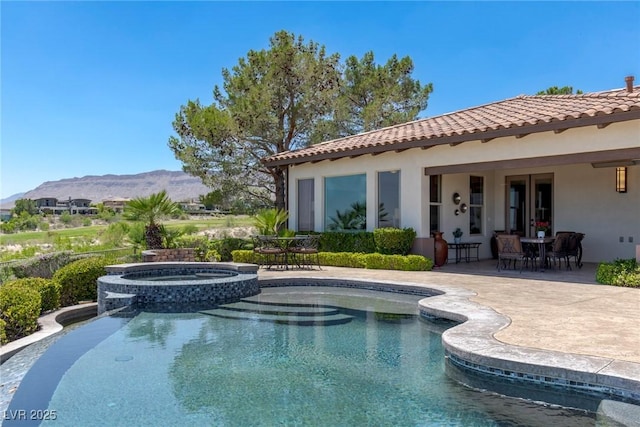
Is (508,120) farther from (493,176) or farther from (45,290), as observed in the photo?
(45,290)

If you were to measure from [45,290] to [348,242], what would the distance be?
859 centimetres

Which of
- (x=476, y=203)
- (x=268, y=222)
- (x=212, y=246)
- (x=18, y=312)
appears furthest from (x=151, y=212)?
(x=476, y=203)

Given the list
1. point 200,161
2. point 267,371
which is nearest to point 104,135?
point 200,161

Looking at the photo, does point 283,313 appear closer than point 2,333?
No

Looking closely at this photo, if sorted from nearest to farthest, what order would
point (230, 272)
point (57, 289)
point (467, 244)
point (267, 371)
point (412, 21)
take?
1. point (267, 371)
2. point (57, 289)
3. point (230, 272)
4. point (467, 244)
5. point (412, 21)

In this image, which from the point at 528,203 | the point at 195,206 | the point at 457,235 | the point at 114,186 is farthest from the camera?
the point at 114,186

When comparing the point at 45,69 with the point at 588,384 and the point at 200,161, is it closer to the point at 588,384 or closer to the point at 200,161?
the point at 200,161

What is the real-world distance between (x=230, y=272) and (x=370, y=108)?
1323 centimetres

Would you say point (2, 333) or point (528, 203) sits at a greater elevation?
point (528, 203)

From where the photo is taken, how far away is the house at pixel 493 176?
33.9 ft

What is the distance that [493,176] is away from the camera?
1606 cm

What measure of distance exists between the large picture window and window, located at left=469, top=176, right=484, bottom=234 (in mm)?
3777

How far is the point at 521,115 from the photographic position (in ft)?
38.8

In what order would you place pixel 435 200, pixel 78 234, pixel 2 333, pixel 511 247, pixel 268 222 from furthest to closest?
pixel 78 234 → pixel 268 222 → pixel 435 200 → pixel 511 247 → pixel 2 333
